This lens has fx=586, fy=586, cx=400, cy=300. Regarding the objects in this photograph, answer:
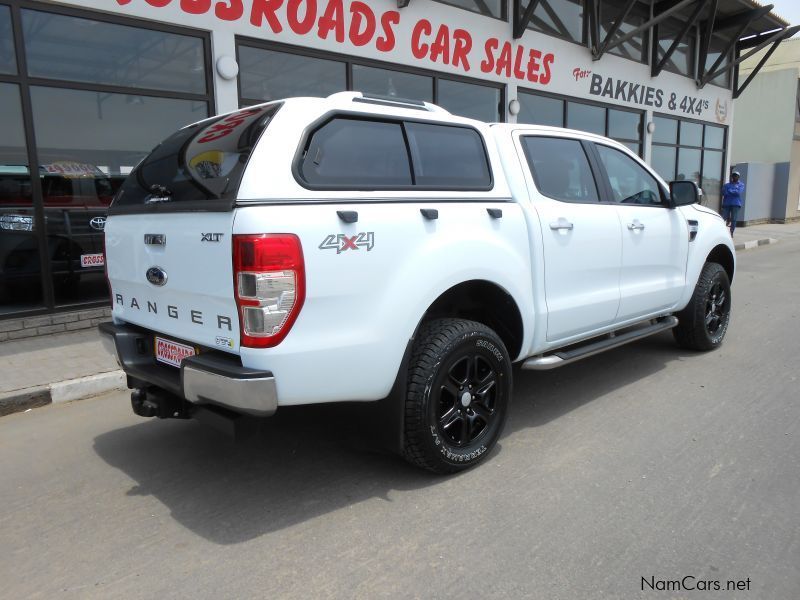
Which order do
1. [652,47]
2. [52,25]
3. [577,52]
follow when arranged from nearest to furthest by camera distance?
1. [52,25]
2. [577,52]
3. [652,47]

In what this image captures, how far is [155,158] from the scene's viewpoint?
11.1 feet

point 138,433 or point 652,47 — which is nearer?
point 138,433

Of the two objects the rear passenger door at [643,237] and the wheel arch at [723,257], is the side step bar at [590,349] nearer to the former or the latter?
the rear passenger door at [643,237]

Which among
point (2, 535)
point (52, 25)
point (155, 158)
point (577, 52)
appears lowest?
point (2, 535)

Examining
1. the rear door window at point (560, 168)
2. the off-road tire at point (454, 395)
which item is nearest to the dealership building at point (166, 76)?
the rear door window at point (560, 168)

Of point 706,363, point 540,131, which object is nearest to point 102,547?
point 540,131

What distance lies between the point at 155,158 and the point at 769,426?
4.12 m

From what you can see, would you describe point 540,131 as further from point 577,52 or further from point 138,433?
point 577,52

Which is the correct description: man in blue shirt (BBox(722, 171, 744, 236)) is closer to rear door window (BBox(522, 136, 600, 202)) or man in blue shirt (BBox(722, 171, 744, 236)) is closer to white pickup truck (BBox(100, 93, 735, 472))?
rear door window (BBox(522, 136, 600, 202))

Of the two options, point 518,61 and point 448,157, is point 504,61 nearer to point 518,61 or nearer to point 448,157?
point 518,61

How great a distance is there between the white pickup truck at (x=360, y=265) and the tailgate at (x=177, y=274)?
11 millimetres

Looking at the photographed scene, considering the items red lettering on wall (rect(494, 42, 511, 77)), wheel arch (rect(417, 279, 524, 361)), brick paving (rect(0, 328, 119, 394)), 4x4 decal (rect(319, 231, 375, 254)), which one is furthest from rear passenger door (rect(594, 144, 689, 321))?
red lettering on wall (rect(494, 42, 511, 77))

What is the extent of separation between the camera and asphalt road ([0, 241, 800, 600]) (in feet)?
7.73

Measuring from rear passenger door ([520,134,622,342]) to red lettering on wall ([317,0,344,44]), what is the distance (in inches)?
195
